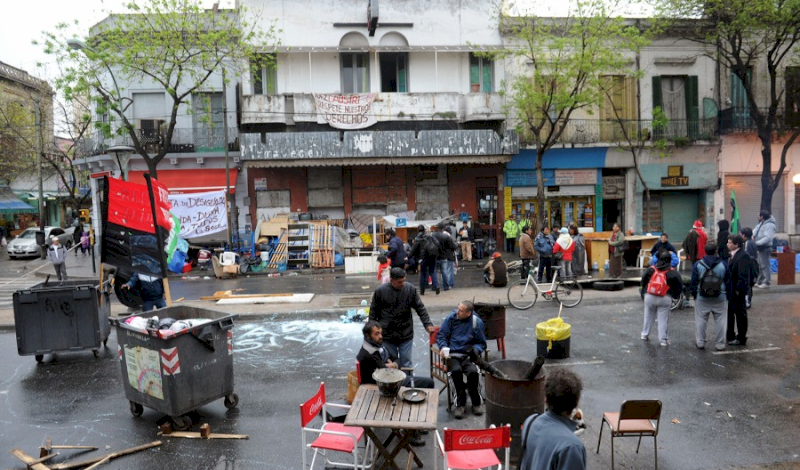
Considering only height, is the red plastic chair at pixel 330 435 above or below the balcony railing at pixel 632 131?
below

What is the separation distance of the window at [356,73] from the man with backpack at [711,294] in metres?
18.4

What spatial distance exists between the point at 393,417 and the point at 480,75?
2246 centimetres

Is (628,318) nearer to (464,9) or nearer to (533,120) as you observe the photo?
(533,120)

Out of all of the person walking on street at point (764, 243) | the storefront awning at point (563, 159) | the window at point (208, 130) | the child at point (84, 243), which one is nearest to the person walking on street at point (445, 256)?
the person walking on street at point (764, 243)

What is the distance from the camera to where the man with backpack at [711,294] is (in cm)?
909

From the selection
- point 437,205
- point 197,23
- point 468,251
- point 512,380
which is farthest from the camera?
point 437,205

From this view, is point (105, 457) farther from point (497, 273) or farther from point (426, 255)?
point (497, 273)

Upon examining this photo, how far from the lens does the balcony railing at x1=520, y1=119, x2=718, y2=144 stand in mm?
25203

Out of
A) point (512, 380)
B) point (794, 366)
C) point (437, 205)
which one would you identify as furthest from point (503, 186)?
point (512, 380)

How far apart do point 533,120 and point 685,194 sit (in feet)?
27.1

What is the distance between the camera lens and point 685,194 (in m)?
26.5

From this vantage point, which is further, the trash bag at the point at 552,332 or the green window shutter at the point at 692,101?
the green window shutter at the point at 692,101

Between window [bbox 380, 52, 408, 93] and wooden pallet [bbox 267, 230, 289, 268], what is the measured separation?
28.1 ft

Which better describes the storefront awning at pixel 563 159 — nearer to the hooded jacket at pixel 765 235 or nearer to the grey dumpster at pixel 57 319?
the hooded jacket at pixel 765 235
